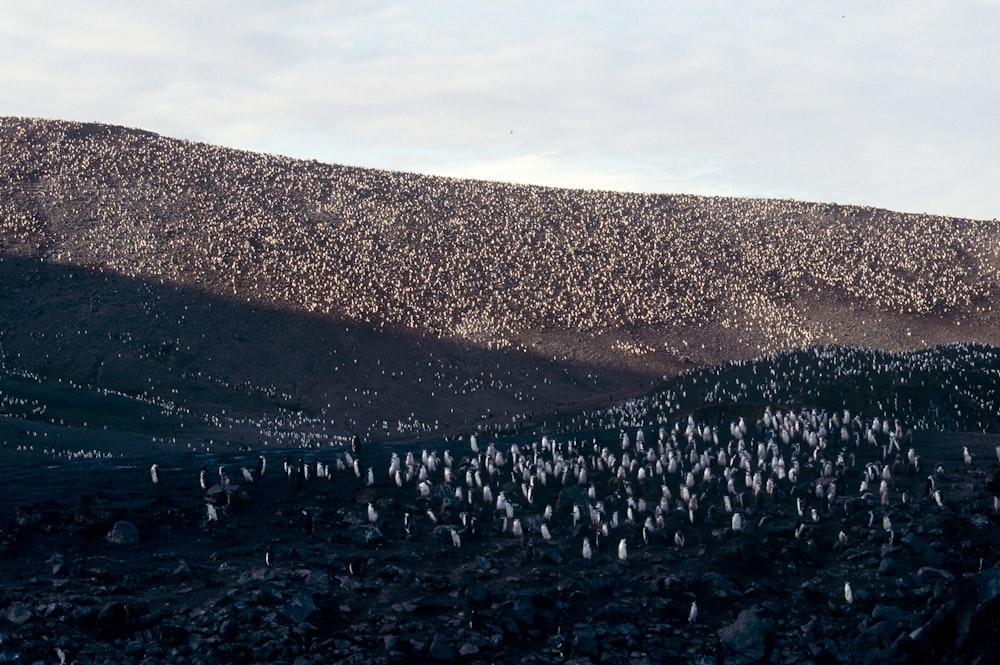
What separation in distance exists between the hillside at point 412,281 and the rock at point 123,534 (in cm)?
2984

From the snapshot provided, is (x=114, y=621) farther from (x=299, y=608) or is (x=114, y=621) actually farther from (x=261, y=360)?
(x=261, y=360)

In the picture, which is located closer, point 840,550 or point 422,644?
point 422,644

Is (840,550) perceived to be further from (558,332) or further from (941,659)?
(558,332)

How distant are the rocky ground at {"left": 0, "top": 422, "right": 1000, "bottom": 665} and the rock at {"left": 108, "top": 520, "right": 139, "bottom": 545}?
0.05 metres

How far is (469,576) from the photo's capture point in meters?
19.7

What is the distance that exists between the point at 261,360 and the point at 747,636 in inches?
2025

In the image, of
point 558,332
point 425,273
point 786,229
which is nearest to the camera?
point 558,332

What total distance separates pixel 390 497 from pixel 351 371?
41.0m

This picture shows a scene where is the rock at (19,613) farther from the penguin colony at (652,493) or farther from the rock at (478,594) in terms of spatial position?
the rock at (478,594)

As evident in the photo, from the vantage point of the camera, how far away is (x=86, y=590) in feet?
60.6

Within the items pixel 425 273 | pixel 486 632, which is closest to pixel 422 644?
pixel 486 632

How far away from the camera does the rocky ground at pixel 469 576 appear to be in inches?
665

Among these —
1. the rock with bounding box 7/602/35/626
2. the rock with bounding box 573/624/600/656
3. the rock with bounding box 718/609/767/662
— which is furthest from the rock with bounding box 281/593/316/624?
the rock with bounding box 718/609/767/662

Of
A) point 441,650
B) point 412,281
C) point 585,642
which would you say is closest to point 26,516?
point 441,650
